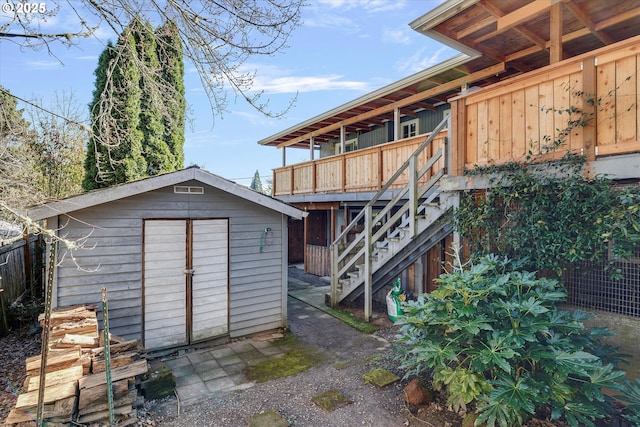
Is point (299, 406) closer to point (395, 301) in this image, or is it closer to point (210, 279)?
point (210, 279)

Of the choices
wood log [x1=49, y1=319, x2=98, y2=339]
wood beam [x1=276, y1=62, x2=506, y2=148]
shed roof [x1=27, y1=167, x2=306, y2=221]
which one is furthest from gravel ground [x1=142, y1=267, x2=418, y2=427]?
wood beam [x1=276, y1=62, x2=506, y2=148]

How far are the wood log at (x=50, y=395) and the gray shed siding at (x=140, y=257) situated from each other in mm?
1480

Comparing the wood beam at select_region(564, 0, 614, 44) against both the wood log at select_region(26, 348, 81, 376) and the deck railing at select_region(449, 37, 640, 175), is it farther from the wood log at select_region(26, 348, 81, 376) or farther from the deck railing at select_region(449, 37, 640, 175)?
the wood log at select_region(26, 348, 81, 376)

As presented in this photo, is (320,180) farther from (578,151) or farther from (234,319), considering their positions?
(578,151)

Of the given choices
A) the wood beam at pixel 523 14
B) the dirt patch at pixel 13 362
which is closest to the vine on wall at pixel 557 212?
the wood beam at pixel 523 14

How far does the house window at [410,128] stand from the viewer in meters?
10.5

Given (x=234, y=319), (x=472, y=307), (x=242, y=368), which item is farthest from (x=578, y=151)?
(x=234, y=319)

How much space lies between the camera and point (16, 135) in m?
6.55

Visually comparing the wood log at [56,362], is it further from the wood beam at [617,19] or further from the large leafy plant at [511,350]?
the wood beam at [617,19]

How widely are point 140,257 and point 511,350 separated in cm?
497

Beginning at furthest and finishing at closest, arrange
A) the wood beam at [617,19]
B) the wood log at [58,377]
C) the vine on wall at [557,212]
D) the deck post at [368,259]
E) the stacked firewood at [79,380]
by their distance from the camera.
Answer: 1. the deck post at [368,259]
2. the wood beam at [617,19]
3. the vine on wall at [557,212]
4. the wood log at [58,377]
5. the stacked firewood at [79,380]

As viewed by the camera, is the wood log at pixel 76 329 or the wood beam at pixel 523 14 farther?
the wood beam at pixel 523 14

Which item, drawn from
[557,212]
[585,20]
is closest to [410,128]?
[585,20]

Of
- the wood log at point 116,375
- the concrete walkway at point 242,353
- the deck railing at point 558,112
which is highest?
the deck railing at point 558,112
